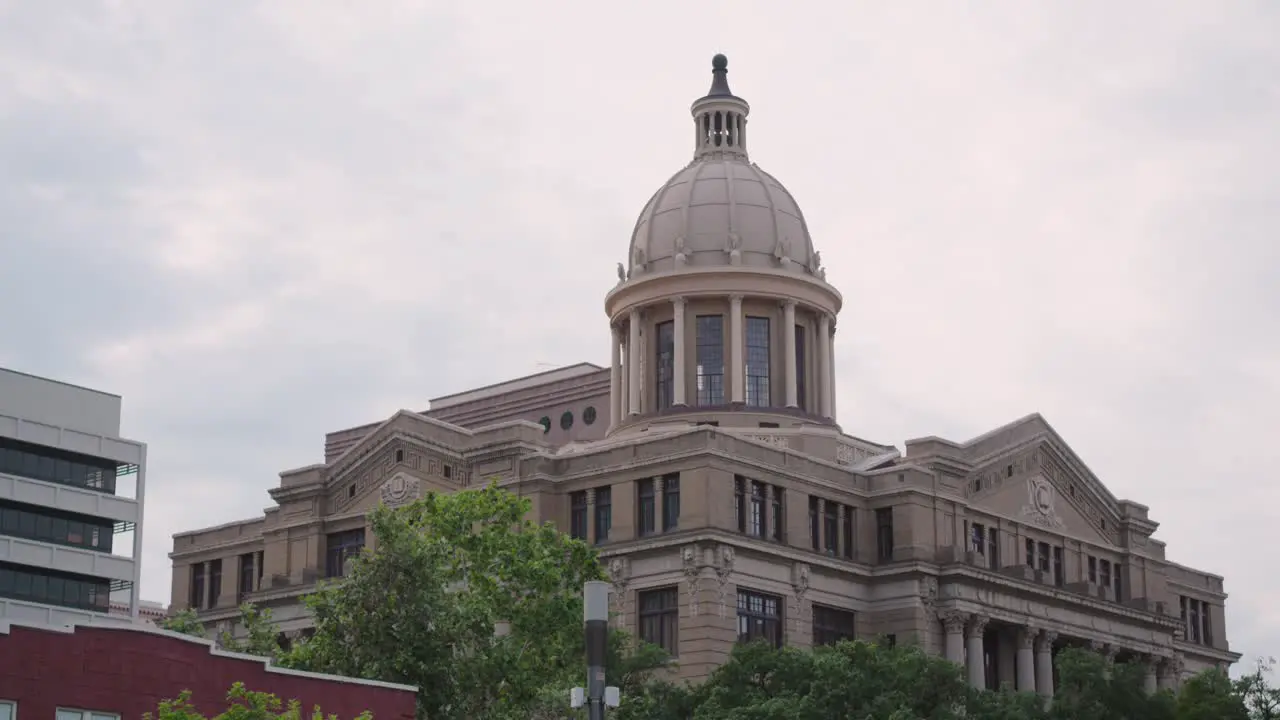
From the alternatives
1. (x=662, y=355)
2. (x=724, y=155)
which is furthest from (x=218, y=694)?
(x=724, y=155)

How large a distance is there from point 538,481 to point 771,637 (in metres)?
12.1

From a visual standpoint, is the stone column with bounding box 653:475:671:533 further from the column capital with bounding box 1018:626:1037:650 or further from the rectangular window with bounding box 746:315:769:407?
the column capital with bounding box 1018:626:1037:650

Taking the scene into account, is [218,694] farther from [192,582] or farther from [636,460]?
[192,582]

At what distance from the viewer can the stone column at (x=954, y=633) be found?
315ft

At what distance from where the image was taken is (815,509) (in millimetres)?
96500

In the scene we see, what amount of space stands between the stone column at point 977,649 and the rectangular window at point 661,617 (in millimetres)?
14482

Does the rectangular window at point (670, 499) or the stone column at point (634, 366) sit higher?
the stone column at point (634, 366)

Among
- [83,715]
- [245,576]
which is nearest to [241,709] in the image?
[83,715]

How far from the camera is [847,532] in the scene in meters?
98.0

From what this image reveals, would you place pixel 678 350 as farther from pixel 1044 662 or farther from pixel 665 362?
pixel 1044 662

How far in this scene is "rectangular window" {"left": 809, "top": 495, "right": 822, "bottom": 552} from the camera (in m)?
95.9

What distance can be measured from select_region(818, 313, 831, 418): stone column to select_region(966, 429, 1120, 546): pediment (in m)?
8.77

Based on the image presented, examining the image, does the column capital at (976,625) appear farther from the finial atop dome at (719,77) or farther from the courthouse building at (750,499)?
the finial atop dome at (719,77)

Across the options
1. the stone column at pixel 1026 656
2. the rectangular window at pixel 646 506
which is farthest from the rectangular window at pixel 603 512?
the stone column at pixel 1026 656
